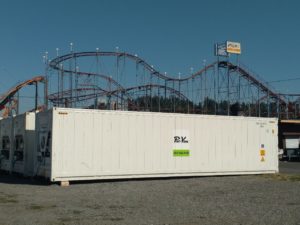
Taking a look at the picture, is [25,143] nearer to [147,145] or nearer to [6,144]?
[6,144]

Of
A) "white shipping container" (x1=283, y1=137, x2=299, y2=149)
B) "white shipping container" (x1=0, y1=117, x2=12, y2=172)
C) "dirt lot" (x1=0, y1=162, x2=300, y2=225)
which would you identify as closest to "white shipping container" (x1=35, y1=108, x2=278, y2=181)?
"dirt lot" (x1=0, y1=162, x2=300, y2=225)

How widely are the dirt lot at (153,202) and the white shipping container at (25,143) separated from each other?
108 centimetres

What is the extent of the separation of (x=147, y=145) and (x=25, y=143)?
510cm

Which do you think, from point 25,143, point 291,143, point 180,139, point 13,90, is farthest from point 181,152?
point 13,90

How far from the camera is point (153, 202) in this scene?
12.3m

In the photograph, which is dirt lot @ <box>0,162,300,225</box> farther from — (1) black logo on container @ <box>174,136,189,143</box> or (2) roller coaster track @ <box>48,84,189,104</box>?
(2) roller coaster track @ <box>48,84,189,104</box>

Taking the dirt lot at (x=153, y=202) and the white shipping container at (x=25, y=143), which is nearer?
the dirt lot at (x=153, y=202)

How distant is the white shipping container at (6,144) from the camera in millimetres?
21234

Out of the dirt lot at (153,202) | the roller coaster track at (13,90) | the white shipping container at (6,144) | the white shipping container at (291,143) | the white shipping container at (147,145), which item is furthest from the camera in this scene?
the roller coaster track at (13,90)

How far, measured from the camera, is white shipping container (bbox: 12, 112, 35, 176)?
19391mm

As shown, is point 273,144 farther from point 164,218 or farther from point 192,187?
point 164,218

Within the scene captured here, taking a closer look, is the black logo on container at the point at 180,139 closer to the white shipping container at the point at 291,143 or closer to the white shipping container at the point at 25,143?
the white shipping container at the point at 25,143

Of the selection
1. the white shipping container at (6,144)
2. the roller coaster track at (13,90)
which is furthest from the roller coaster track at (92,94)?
the white shipping container at (6,144)

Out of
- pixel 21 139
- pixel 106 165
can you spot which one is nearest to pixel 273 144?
pixel 106 165
